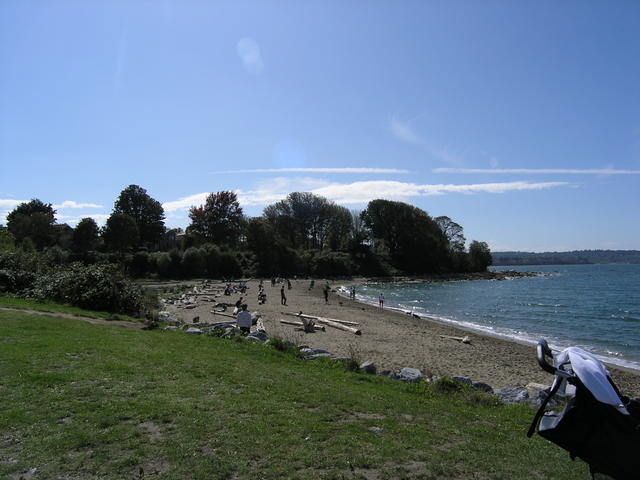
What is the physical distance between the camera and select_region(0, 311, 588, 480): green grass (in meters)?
4.66

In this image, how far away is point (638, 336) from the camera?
85.4ft

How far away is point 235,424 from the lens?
5.80 meters

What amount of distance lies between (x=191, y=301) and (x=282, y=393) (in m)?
29.5

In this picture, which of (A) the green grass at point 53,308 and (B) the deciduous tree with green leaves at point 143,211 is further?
(B) the deciduous tree with green leaves at point 143,211

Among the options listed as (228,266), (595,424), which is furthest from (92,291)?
(228,266)

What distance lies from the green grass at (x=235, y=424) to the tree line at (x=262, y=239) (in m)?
46.3

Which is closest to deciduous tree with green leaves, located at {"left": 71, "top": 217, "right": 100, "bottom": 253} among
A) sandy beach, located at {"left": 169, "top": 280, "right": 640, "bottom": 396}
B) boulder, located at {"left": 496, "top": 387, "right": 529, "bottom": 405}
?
sandy beach, located at {"left": 169, "top": 280, "right": 640, "bottom": 396}

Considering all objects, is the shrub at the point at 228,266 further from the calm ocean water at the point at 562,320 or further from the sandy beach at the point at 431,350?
the sandy beach at the point at 431,350

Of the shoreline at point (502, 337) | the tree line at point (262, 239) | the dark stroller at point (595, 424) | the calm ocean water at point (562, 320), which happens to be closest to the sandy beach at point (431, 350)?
the shoreline at point (502, 337)

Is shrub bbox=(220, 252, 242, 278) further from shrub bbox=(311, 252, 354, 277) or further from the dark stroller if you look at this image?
the dark stroller

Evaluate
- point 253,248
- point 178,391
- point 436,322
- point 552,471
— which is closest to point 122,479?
point 178,391

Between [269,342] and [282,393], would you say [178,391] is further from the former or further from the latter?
[269,342]

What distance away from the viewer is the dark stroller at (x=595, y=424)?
2922 millimetres

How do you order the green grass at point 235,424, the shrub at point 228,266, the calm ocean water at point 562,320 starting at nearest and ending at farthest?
1. the green grass at point 235,424
2. the calm ocean water at point 562,320
3. the shrub at point 228,266
